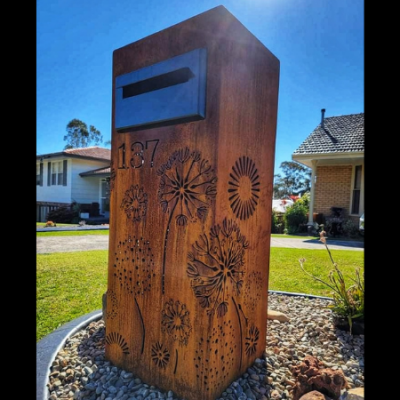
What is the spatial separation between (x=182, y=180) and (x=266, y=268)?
0.82 metres

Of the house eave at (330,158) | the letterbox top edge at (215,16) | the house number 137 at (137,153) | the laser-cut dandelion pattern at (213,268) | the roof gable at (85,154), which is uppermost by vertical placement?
the roof gable at (85,154)

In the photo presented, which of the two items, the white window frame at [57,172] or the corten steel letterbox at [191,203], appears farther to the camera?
the white window frame at [57,172]

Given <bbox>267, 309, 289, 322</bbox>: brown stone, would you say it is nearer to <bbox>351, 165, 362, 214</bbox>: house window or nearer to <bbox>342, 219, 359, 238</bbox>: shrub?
<bbox>342, 219, 359, 238</bbox>: shrub

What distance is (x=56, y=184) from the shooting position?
15578mm

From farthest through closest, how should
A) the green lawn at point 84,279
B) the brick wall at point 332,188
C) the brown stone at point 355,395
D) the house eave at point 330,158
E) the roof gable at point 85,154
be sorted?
the roof gable at point 85,154 < the brick wall at point 332,188 < the house eave at point 330,158 < the green lawn at point 84,279 < the brown stone at point 355,395

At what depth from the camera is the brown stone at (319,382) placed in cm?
134

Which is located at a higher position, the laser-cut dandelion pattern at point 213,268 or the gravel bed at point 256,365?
the laser-cut dandelion pattern at point 213,268

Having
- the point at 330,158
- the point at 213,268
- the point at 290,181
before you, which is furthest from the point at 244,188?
the point at 290,181

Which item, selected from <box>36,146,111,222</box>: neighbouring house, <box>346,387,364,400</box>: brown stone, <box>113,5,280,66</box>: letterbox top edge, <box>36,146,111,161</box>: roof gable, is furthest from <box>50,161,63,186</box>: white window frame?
<box>346,387,364,400</box>: brown stone

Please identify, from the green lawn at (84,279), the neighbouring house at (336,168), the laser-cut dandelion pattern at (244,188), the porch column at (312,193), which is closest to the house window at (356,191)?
the neighbouring house at (336,168)

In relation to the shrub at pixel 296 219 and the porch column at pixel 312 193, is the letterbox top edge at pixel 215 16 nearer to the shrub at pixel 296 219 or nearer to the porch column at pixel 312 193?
the porch column at pixel 312 193

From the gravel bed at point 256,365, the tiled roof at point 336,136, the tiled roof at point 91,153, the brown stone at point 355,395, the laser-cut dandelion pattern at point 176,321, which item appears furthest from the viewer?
the tiled roof at point 91,153

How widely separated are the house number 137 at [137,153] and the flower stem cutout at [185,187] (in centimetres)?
14
